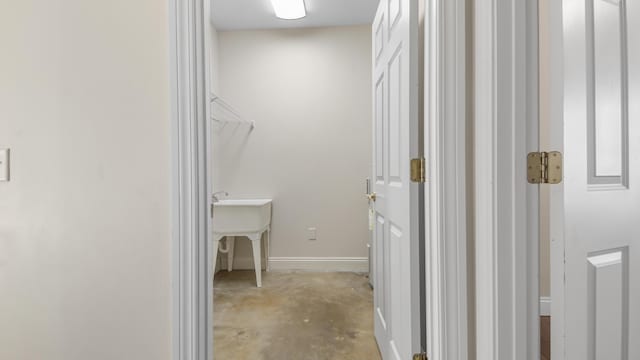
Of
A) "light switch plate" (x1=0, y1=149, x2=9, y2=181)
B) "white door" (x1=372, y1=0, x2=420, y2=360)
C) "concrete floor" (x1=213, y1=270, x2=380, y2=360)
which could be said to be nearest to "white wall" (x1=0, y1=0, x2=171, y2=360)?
"light switch plate" (x1=0, y1=149, x2=9, y2=181)

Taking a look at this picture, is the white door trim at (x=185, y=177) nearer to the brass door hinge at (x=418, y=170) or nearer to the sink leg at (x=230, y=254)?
the brass door hinge at (x=418, y=170)

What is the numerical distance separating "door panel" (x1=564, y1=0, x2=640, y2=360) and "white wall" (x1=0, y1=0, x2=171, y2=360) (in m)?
1.16

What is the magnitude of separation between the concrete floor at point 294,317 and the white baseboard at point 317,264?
114mm

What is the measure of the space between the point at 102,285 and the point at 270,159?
7.97ft

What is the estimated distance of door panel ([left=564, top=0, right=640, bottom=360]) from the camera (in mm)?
893

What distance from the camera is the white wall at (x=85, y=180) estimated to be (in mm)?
1054

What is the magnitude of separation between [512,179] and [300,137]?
2.65 m

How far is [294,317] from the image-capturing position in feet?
7.66

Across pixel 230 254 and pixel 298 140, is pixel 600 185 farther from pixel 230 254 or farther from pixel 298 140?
pixel 230 254

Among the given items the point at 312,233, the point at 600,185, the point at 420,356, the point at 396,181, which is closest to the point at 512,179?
the point at 600,185

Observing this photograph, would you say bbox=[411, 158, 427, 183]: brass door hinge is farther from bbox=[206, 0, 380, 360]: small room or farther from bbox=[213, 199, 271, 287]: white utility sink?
bbox=[206, 0, 380, 360]: small room

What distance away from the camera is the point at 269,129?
11.3ft

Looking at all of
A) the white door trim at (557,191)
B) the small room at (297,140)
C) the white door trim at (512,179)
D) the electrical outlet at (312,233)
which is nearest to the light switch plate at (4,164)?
the white door trim at (512,179)

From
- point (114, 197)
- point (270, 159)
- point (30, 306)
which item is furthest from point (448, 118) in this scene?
point (270, 159)
